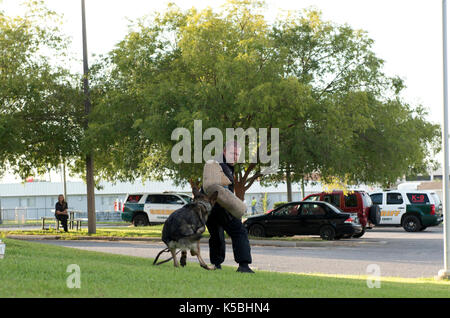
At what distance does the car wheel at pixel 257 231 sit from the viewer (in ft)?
81.1

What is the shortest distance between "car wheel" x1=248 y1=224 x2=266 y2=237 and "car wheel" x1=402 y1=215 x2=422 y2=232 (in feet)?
28.6

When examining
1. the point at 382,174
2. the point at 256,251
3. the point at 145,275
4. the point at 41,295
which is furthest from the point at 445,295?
the point at 382,174

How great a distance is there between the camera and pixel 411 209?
30.1 metres

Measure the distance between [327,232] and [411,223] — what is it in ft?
27.3

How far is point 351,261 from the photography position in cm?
1662

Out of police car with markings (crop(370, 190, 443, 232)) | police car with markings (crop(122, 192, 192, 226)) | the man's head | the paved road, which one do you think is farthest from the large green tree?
the man's head

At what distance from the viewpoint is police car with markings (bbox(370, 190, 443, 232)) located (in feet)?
97.5

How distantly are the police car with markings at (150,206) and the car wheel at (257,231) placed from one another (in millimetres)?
11017

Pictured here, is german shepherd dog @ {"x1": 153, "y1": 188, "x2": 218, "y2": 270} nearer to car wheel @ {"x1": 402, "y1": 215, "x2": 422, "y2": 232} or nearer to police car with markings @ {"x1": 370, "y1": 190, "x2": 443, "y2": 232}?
police car with markings @ {"x1": 370, "y1": 190, "x2": 443, "y2": 232}

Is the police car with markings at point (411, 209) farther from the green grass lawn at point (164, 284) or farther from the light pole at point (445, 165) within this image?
the green grass lawn at point (164, 284)

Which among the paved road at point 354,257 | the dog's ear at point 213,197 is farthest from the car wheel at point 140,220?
the dog's ear at point 213,197

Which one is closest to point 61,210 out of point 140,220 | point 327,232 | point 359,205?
point 140,220

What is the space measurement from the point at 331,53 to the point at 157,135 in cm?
743
